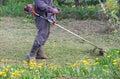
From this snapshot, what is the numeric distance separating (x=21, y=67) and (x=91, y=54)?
269cm

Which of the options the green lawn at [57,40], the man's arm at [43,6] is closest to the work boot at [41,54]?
the green lawn at [57,40]

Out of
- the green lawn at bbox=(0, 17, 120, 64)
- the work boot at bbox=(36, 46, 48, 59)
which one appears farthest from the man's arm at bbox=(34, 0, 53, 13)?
the green lawn at bbox=(0, 17, 120, 64)

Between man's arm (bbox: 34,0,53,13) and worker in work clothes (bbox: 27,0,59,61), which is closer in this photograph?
man's arm (bbox: 34,0,53,13)

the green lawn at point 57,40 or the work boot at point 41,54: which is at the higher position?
the work boot at point 41,54

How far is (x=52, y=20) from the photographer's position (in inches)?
337

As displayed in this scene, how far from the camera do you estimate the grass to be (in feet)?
20.9

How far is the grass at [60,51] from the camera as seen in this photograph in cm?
638

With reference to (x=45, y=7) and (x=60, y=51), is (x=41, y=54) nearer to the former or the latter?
(x=60, y=51)

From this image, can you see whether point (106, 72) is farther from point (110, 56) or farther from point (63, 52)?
point (63, 52)

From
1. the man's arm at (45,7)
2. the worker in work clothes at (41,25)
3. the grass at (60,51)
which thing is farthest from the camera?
the worker in work clothes at (41,25)

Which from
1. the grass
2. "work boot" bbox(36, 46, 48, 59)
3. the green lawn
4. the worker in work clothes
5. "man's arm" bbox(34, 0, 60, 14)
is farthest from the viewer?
the green lawn

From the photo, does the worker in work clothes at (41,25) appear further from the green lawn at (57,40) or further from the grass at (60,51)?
the green lawn at (57,40)

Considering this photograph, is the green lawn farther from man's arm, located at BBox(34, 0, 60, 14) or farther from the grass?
man's arm, located at BBox(34, 0, 60, 14)

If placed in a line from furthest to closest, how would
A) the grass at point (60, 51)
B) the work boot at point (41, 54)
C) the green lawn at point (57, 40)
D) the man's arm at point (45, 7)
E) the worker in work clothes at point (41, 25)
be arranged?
1. the green lawn at point (57, 40)
2. the work boot at point (41, 54)
3. the worker in work clothes at point (41, 25)
4. the man's arm at point (45, 7)
5. the grass at point (60, 51)
